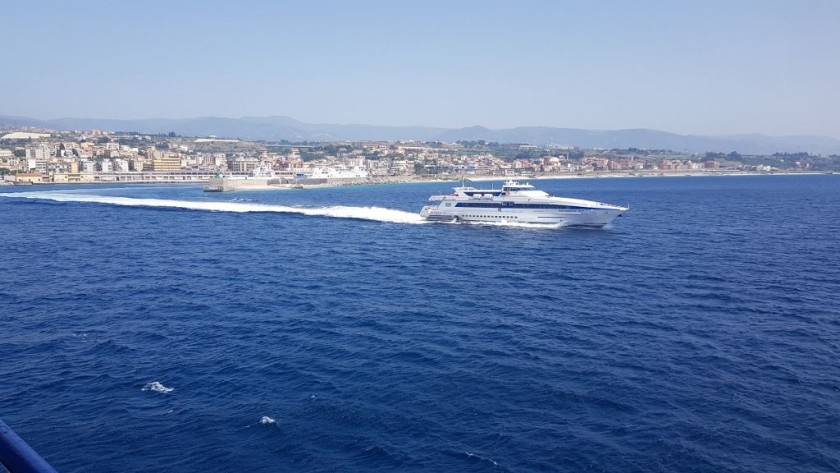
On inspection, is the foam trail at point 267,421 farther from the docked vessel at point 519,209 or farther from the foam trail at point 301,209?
the foam trail at point 301,209

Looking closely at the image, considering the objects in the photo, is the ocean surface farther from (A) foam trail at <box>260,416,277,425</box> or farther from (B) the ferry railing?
(B) the ferry railing

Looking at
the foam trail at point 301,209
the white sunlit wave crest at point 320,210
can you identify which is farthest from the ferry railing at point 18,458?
the foam trail at point 301,209

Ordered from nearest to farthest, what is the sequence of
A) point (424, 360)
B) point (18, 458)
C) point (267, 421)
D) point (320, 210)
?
point (18, 458)
point (267, 421)
point (424, 360)
point (320, 210)

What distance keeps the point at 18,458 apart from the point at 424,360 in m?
18.6

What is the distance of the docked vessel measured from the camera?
5928 centimetres

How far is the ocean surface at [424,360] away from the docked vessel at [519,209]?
14.2 m

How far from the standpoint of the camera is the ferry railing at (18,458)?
2807 millimetres

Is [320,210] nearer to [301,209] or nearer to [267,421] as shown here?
[301,209]

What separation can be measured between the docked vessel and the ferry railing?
58.9 meters

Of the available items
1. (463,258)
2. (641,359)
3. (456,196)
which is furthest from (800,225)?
(641,359)

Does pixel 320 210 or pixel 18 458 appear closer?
pixel 18 458

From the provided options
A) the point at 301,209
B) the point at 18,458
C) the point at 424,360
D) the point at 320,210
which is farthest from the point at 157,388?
the point at 301,209

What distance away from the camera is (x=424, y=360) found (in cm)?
2111

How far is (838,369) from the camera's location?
20281 mm
